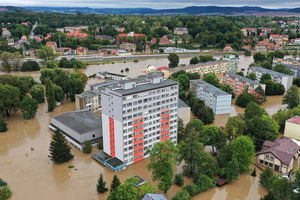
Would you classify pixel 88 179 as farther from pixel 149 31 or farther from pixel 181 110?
pixel 149 31

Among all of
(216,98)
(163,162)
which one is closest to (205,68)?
(216,98)

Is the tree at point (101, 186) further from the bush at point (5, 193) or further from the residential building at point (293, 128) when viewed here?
the residential building at point (293, 128)

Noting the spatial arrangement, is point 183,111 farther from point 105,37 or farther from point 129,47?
point 105,37

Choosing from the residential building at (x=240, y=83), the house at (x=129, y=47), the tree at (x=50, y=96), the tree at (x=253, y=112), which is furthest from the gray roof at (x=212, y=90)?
the house at (x=129, y=47)

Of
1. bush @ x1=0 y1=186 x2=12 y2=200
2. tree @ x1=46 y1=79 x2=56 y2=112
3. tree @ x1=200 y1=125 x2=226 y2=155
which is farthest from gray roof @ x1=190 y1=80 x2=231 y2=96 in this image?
bush @ x1=0 y1=186 x2=12 y2=200

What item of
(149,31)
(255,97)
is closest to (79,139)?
(255,97)
